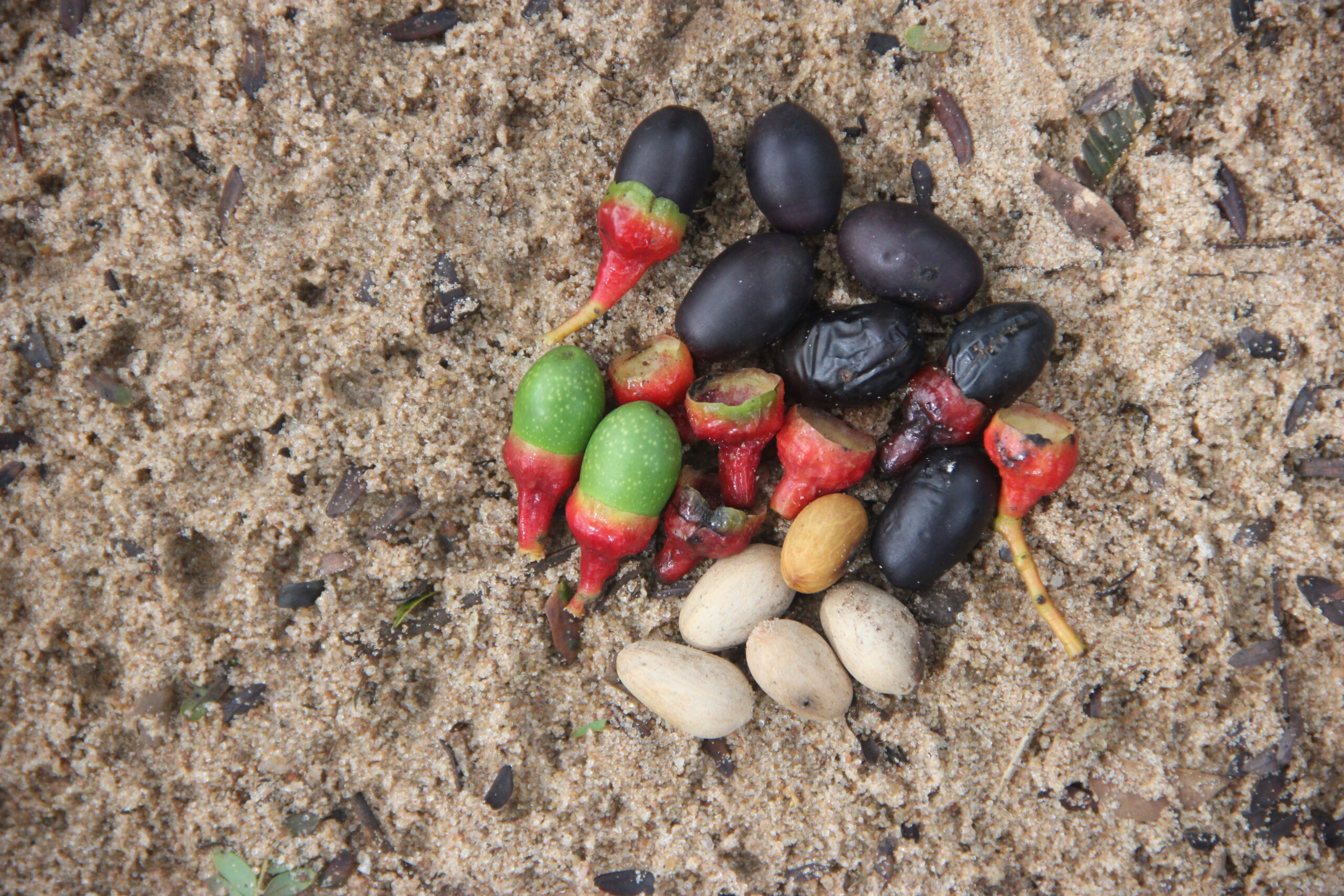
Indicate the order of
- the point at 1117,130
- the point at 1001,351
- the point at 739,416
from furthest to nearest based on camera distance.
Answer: the point at 1117,130, the point at 739,416, the point at 1001,351

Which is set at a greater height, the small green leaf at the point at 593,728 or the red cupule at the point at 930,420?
the red cupule at the point at 930,420

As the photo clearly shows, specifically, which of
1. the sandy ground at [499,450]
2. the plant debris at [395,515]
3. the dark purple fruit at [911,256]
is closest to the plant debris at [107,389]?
the sandy ground at [499,450]

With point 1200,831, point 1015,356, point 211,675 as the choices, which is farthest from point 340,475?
point 1200,831

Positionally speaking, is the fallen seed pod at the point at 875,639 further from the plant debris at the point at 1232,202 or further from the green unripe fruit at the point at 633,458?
the plant debris at the point at 1232,202

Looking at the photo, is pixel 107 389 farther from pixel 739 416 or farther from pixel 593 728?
pixel 739 416

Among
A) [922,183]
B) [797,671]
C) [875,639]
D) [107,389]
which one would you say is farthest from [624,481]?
[107,389]

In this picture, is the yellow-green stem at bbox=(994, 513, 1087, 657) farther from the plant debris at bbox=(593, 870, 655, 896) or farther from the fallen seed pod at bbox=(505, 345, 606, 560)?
the plant debris at bbox=(593, 870, 655, 896)
